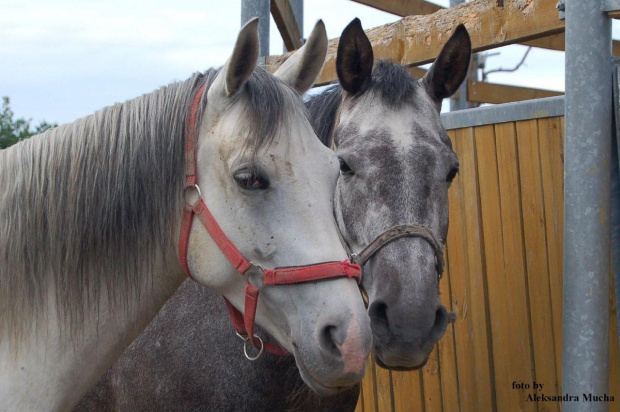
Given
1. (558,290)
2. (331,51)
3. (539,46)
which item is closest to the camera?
(558,290)

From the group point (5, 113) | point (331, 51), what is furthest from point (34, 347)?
point (5, 113)

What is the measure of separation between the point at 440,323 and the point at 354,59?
4.34 feet

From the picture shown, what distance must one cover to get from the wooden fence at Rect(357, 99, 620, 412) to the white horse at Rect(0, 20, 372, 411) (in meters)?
1.79

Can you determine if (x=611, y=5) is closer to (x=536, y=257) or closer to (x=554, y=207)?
(x=554, y=207)

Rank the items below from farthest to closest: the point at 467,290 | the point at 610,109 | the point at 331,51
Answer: the point at 331,51 → the point at 467,290 → the point at 610,109

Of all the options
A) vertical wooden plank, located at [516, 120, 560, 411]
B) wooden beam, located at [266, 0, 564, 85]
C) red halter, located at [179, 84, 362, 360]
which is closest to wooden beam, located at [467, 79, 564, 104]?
wooden beam, located at [266, 0, 564, 85]

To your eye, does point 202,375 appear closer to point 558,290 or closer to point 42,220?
point 42,220

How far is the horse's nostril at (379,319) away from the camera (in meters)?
2.39

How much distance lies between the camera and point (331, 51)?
13.4ft

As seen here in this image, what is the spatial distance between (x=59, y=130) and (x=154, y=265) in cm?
57

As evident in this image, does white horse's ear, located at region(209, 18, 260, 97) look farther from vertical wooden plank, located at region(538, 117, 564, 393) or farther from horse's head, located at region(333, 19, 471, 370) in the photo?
vertical wooden plank, located at region(538, 117, 564, 393)

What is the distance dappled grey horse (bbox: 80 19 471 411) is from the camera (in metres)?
2.39

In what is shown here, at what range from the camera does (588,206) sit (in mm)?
2637

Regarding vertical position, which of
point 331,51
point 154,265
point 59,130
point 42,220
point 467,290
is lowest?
point 467,290
